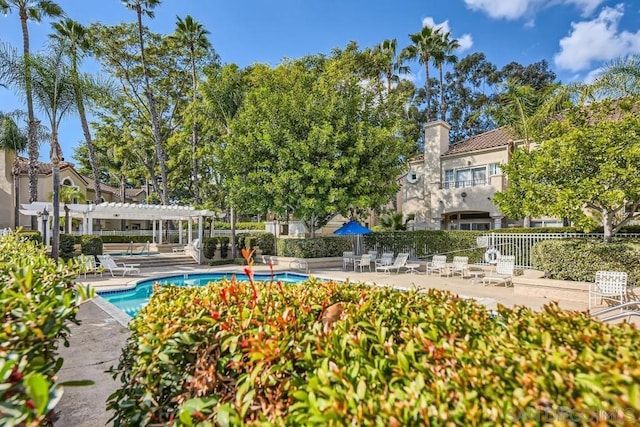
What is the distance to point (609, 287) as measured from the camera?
971 cm

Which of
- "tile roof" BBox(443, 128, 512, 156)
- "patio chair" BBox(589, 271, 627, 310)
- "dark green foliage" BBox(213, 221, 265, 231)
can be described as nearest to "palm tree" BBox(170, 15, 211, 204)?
"dark green foliage" BBox(213, 221, 265, 231)

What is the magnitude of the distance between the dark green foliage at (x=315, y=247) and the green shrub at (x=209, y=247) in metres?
4.61

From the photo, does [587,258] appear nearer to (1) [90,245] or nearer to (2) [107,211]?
(1) [90,245]

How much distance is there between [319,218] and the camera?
2294 cm

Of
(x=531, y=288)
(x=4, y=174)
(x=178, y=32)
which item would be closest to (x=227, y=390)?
(x=531, y=288)

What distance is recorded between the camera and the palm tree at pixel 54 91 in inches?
627

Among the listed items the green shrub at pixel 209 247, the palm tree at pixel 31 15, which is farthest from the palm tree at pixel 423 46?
the palm tree at pixel 31 15

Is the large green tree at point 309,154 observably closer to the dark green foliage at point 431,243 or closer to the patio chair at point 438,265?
the dark green foliage at point 431,243

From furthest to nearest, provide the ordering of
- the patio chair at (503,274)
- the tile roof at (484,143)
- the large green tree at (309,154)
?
the tile roof at (484,143)
the large green tree at (309,154)
the patio chair at (503,274)

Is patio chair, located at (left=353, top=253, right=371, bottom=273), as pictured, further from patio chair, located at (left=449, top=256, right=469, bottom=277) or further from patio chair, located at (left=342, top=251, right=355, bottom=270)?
patio chair, located at (left=449, top=256, right=469, bottom=277)

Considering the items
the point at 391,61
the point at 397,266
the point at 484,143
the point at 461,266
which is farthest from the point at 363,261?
the point at 391,61

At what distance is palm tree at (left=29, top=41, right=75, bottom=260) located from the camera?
52.3 feet

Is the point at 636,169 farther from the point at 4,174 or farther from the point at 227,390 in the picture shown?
the point at 4,174

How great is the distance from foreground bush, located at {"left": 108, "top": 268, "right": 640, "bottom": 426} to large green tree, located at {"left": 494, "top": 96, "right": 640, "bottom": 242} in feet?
32.0
